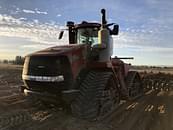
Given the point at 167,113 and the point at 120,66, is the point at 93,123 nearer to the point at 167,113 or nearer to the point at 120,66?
the point at 167,113

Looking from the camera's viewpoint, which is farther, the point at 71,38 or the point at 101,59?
the point at 71,38

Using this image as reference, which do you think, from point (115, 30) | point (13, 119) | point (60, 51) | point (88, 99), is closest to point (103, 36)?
point (115, 30)

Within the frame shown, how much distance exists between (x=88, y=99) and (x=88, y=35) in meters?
2.89

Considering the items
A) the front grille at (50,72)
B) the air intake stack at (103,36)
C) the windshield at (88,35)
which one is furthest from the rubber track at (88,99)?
the windshield at (88,35)

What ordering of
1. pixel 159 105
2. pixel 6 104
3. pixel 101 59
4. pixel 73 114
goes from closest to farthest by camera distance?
1. pixel 73 114
2. pixel 101 59
3. pixel 6 104
4. pixel 159 105

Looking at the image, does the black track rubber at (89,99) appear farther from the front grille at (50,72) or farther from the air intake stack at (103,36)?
the air intake stack at (103,36)

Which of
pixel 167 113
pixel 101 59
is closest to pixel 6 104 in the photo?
pixel 101 59

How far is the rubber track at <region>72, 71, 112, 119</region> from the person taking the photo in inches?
408

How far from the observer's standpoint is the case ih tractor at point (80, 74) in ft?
33.6

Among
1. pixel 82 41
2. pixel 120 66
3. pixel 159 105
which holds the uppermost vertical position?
pixel 82 41

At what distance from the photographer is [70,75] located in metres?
10.3

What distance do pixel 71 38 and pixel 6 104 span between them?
3.69 meters

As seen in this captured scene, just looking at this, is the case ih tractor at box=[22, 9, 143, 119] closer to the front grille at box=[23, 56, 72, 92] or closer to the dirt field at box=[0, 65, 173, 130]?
the front grille at box=[23, 56, 72, 92]

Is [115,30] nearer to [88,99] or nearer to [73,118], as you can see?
[88,99]
